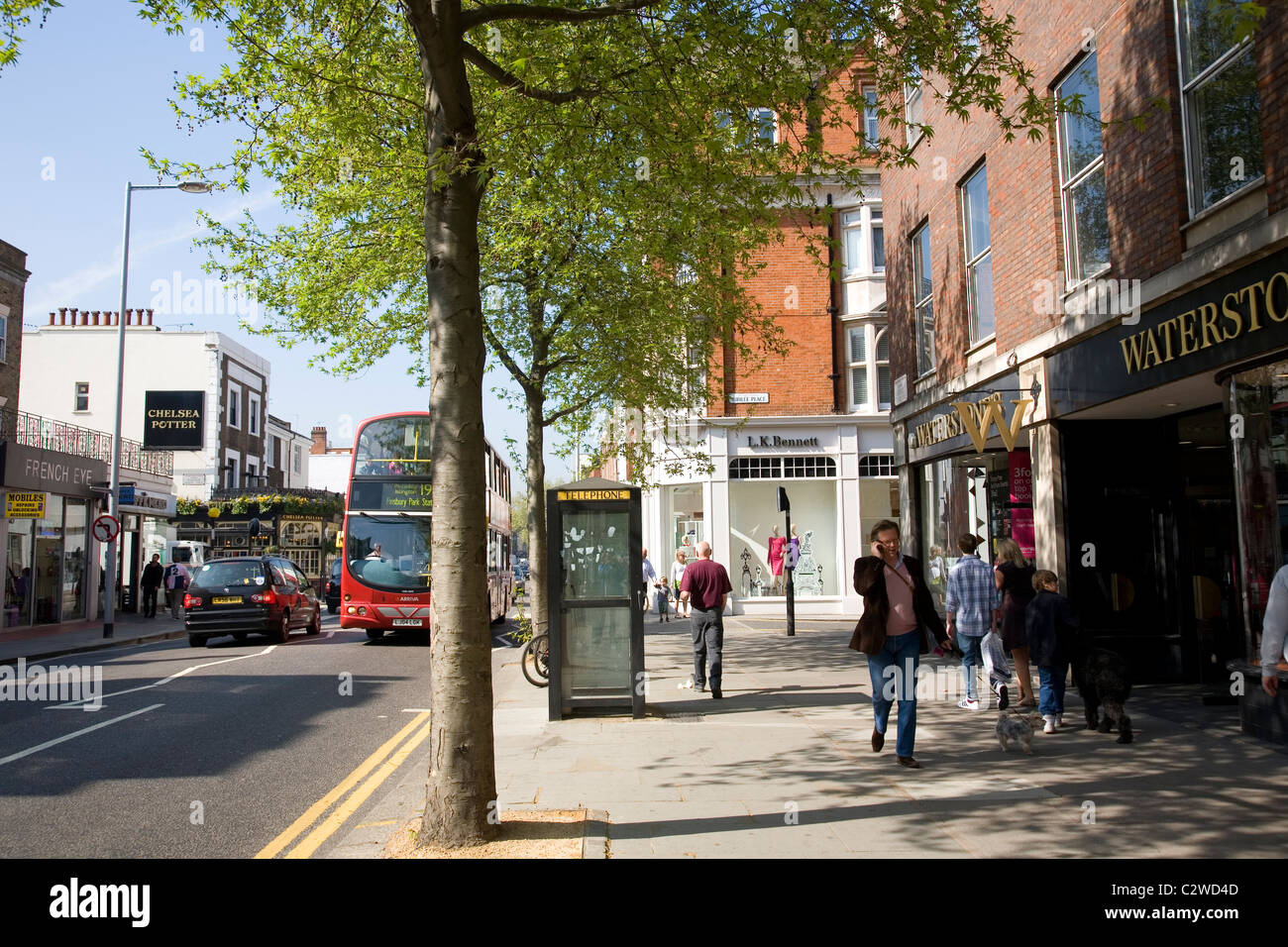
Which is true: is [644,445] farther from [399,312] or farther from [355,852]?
[355,852]

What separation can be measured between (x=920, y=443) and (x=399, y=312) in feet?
29.4

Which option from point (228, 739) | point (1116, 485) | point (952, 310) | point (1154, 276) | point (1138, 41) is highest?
point (1138, 41)

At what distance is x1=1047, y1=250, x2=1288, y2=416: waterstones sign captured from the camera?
7.52 metres

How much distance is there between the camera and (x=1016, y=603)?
9719 mm

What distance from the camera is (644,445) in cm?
1766

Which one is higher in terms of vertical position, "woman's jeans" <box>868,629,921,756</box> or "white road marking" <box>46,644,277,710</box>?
"woman's jeans" <box>868,629,921,756</box>

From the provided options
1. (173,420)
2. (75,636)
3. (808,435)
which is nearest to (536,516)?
(808,435)

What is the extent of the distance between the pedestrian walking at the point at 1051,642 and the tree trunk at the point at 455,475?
5.36 metres

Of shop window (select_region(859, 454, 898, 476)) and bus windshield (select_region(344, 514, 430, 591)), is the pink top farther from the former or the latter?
shop window (select_region(859, 454, 898, 476))

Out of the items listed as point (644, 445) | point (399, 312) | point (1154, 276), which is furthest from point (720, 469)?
point (1154, 276)

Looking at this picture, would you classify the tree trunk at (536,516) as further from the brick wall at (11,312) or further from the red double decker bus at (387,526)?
the brick wall at (11,312)

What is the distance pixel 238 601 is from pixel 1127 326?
17.1 metres

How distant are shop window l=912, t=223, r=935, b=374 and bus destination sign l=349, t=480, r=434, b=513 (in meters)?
9.82

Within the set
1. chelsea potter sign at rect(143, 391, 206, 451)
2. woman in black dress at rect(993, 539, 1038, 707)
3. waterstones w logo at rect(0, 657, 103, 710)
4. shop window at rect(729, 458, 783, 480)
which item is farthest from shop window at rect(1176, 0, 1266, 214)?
chelsea potter sign at rect(143, 391, 206, 451)
